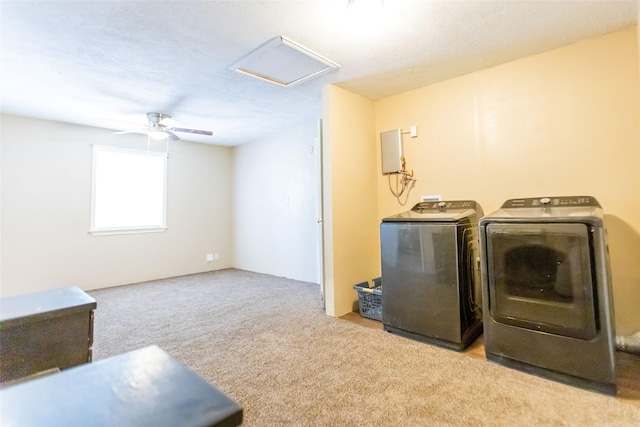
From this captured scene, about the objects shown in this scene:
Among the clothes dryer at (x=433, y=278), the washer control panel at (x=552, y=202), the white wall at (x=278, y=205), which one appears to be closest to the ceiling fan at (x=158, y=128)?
the white wall at (x=278, y=205)

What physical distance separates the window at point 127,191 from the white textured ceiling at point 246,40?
1235 millimetres

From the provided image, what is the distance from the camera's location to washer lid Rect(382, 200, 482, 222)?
91.3 inches

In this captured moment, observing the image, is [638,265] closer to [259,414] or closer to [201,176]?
[259,414]

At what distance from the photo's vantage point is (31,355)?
30.3 inches

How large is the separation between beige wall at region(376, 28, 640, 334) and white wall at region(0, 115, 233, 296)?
3.93 m

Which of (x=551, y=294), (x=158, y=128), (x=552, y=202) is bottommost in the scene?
(x=551, y=294)

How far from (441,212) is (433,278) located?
26.1 inches

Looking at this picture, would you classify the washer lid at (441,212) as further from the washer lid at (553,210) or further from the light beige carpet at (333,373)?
the light beige carpet at (333,373)

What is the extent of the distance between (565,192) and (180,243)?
16.9 ft

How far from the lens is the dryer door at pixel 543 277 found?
168 cm

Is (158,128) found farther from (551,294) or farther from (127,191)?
(551,294)

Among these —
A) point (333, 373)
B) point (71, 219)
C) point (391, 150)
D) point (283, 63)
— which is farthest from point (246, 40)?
point (71, 219)

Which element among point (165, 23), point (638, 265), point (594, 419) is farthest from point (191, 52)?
point (638, 265)

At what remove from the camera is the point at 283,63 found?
2.55 metres
